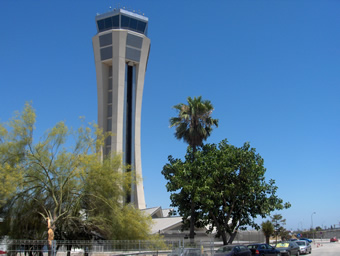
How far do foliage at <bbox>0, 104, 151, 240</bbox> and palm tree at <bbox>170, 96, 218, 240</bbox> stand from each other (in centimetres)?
1018

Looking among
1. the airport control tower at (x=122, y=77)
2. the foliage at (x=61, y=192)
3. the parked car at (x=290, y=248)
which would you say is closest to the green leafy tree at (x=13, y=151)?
the foliage at (x=61, y=192)

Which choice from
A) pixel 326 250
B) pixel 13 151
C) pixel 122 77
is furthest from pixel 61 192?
pixel 122 77

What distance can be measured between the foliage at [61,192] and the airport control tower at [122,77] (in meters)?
36.1

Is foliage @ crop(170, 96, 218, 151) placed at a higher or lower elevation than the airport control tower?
lower

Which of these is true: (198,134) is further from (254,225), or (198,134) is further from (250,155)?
(254,225)

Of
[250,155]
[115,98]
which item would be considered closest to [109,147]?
[115,98]

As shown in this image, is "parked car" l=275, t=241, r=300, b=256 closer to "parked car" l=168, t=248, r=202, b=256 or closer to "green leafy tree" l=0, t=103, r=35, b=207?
"parked car" l=168, t=248, r=202, b=256

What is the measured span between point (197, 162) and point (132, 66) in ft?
129

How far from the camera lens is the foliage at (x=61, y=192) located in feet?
77.2

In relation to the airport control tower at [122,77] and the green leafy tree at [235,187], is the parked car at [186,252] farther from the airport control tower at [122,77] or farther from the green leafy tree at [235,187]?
the airport control tower at [122,77]

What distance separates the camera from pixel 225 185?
31562 millimetres

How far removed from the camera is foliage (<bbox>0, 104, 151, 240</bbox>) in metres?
23.5

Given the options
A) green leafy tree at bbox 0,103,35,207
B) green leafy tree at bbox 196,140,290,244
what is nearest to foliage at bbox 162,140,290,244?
green leafy tree at bbox 196,140,290,244

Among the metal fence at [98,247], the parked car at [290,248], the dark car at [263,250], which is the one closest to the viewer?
the metal fence at [98,247]
